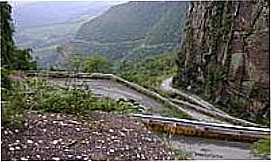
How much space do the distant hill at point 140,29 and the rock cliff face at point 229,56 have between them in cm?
239

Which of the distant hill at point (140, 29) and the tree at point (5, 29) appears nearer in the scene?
the tree at point (5, 29)

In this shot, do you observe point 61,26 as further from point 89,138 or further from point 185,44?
point 185,44

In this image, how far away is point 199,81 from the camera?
18125 millimetres

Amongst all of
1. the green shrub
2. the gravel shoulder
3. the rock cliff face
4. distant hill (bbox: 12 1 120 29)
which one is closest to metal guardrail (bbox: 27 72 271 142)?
the green shrub

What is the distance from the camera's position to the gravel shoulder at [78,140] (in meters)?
2.34

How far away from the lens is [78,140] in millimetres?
2566

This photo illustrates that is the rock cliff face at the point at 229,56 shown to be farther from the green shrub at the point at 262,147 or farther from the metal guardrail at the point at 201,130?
the green shrub at the point at 262,147

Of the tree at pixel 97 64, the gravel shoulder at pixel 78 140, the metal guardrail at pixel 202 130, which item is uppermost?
the gravel shoulder at pixel 78 140

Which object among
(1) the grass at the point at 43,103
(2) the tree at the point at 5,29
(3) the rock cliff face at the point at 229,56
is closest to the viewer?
(1) the grass at the point at 43,103

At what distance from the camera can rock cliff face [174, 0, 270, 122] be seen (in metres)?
13.4

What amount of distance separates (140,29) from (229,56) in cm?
858

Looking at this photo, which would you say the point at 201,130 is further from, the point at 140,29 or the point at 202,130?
the point at 140,29

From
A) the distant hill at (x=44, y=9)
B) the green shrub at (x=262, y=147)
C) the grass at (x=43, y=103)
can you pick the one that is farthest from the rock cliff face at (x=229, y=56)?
the grass at (x=43, y=103)

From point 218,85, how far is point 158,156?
1375cm
